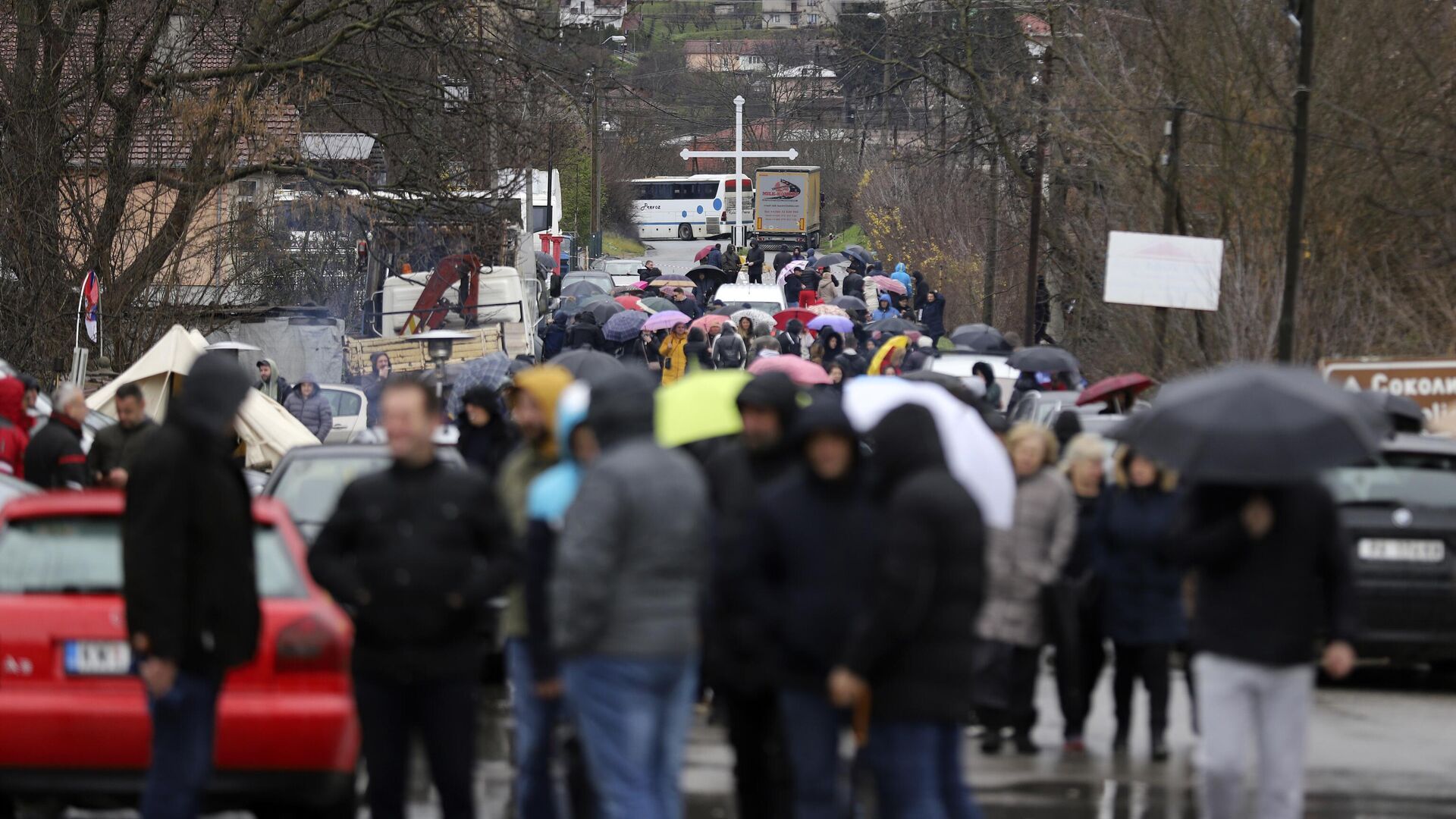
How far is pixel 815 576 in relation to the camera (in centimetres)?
599

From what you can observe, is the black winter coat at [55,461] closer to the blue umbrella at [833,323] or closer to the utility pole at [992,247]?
the blue umbrella at [833,323]

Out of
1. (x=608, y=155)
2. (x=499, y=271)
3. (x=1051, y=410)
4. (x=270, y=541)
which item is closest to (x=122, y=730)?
(x=270, y=541)

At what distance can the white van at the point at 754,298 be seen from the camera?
118ft

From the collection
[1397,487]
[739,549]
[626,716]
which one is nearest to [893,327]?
[1397,487]

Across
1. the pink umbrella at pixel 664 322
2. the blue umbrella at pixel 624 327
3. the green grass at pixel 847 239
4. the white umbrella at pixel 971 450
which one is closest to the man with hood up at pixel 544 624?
the white umbrella at pixel 971 450

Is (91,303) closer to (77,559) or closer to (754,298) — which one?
(77,559)

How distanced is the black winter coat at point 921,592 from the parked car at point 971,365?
14.7 m

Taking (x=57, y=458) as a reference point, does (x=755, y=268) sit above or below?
above

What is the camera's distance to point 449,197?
992 inches

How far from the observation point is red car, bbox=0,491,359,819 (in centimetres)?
688

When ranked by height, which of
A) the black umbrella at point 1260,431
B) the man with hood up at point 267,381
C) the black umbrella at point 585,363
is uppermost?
the black umbrella at point 1260,431

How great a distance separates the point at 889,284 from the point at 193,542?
36.8 meters

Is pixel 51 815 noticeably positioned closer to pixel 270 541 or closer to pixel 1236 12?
pixel 270 541

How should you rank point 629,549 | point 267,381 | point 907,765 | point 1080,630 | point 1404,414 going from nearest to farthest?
point 629,549 → point 907,765 → point 1080,630 → point 1404,414 → point 267,381
